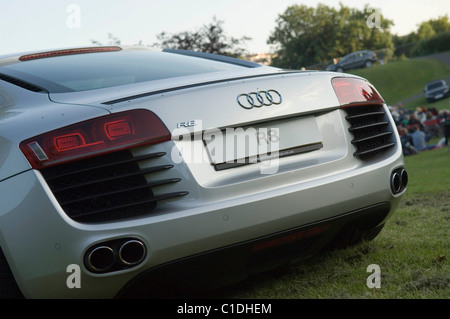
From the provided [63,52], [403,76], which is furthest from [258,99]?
[403,76]

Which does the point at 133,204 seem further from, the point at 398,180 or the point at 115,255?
the point at 398,180

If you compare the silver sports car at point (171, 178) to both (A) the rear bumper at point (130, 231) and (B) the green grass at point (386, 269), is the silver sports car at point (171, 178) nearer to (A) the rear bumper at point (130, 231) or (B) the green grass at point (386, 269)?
(A) the rear bumper at point (130, 231)

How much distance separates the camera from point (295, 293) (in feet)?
10.4

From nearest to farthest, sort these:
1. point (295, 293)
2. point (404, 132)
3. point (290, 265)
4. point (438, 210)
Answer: point (295, 293) → point (290, 265) → point (438, 210) → point (404, 132)

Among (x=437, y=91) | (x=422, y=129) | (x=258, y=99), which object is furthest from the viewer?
(x=437, y=91)

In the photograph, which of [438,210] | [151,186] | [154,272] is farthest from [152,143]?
[438,210]

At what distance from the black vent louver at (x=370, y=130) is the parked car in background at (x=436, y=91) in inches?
1414

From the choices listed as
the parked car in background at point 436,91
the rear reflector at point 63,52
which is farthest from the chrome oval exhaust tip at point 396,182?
the parked car in background at point 436,91

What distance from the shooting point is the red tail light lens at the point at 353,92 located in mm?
3275

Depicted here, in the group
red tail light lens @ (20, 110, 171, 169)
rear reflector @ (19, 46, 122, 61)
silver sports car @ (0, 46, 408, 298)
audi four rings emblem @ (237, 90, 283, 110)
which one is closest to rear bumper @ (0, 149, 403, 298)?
silver sports car @ (0, 46, 408, 298)

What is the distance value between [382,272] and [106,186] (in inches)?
65.0

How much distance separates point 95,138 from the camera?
2564mm

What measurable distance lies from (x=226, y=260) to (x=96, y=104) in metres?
0.93

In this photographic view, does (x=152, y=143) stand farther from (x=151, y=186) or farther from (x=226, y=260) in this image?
(x=226, y=260)
